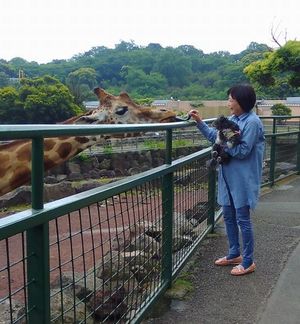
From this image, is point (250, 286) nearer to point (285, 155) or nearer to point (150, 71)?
point (285, 155)

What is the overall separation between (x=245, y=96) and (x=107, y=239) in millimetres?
1552

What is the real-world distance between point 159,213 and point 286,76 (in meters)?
14.9

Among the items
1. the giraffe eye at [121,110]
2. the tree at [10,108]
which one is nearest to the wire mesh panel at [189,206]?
the giraffe eye at [121,110]

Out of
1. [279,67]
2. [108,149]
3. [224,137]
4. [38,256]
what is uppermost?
[279,67]

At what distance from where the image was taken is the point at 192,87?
92688 millimetres

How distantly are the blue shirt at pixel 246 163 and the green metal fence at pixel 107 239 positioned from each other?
16.0 inches

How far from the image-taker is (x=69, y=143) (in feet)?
18.1

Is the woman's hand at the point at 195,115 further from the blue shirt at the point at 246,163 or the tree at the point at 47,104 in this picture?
the tree at the point at 47,104

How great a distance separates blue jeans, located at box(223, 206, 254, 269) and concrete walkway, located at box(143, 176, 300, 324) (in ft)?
0.49

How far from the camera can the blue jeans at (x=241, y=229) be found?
163 inches

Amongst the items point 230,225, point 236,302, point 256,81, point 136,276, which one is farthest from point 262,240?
point 256,81

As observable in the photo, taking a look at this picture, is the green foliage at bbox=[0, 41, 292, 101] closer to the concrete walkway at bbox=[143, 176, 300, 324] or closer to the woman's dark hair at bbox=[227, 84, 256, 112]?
the concrete walkway at bbox=[143, 176, 300, 324]

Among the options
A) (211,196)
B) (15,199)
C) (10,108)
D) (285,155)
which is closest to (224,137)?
(211,196)

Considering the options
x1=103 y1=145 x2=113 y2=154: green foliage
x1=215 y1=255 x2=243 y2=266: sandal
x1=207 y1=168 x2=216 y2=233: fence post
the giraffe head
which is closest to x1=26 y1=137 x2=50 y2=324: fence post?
x1=215 y1=255 x2=243 y2=266: sandal
